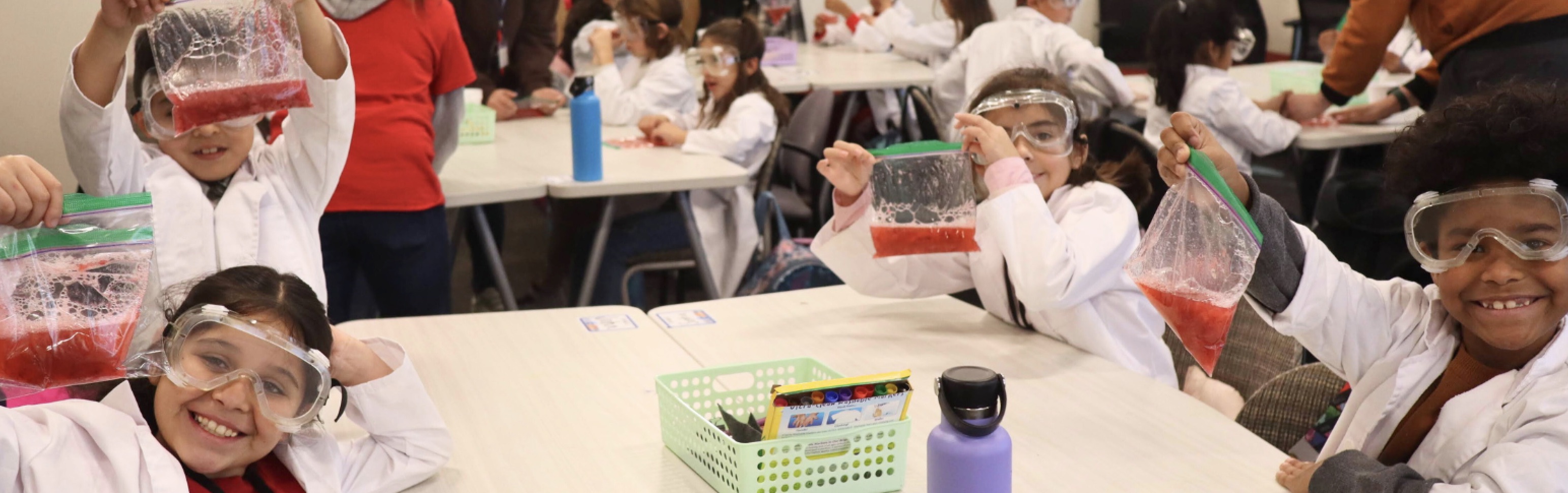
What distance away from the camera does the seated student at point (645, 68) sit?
4.80 meters

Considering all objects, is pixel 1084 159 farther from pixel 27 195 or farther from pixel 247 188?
pixel 27 195

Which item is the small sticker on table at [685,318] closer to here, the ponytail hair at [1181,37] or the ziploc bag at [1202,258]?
the ziploc bag at [1202,258]

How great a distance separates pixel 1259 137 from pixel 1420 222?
2.90m

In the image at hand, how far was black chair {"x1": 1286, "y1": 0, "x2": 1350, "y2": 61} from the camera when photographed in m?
7.61

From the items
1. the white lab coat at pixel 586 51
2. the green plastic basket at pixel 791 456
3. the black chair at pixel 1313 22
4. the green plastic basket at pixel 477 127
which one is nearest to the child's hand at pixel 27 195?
the green plastic basket at pixel 791 456

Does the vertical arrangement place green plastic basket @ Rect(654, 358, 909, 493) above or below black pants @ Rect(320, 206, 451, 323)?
above

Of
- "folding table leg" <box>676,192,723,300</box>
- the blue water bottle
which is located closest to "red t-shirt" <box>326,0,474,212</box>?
the blue water bottle

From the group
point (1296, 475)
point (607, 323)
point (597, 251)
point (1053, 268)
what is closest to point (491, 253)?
point (597, 251)

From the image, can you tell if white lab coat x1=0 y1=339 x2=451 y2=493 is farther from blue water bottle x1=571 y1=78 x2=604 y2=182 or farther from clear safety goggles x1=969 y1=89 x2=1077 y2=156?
blue water bottle x1=571 y1=78 x2=604 y2=182

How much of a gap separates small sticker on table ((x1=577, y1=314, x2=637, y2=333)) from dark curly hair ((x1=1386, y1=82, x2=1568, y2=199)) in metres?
1.33

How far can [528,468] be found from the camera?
1732mm

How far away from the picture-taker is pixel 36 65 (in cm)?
261

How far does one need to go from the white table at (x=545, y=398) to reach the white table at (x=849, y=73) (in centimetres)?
267

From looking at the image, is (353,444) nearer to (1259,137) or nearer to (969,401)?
(969,401)
